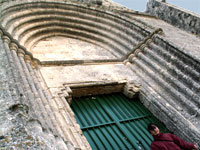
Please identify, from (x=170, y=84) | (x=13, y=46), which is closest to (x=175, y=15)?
(x=170, y=84)

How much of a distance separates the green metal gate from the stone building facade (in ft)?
0.74

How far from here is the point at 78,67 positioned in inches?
217

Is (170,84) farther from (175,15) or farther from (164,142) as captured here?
(175,15)

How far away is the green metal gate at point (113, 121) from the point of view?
3.96 meters

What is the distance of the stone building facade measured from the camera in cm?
250

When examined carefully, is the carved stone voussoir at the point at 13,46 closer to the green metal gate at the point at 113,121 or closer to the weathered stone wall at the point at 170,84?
the green metal gate at the point at 113,121

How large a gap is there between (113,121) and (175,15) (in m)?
6.12

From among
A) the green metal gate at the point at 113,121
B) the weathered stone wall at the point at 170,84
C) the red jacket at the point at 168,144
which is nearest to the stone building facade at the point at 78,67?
the weathered stone wall at the point at 170,84

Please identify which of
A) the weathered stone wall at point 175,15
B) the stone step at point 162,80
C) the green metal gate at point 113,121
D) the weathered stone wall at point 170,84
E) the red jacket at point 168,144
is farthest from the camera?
the weathered stone wall at point 175,15

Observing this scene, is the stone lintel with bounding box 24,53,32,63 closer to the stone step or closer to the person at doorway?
the stone step

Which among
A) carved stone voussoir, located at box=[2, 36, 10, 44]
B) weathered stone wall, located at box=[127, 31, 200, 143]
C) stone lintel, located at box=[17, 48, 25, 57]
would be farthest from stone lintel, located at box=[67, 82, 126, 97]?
carved stone voussoir, located at box=[2, 36, 10, 44]

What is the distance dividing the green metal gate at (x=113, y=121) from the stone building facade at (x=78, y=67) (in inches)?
8.9

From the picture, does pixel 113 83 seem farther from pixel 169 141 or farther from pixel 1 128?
pixel 1 128

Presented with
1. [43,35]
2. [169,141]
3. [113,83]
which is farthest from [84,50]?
[169,141]
